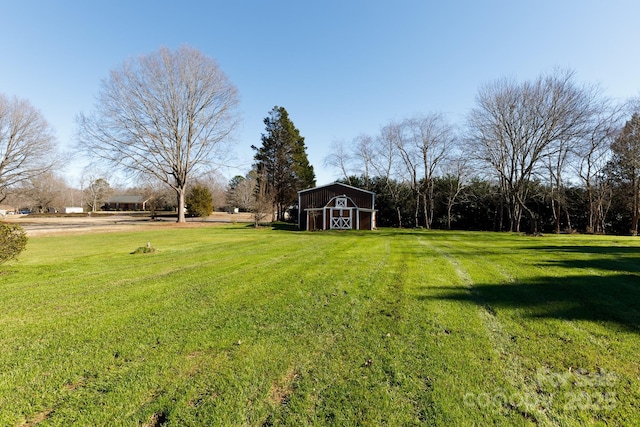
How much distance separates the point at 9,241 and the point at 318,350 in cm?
810

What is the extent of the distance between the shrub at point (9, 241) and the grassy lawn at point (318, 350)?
87 centimetres

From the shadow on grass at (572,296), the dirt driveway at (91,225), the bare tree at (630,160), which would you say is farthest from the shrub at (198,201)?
the bare tree at (630,160)

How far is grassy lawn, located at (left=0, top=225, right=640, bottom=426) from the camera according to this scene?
2.25m

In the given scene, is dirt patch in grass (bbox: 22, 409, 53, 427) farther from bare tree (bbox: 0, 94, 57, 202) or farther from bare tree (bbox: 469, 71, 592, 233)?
bare tree (bbox: 0, 94, 57, 202)

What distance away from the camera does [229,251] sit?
34.0 feet

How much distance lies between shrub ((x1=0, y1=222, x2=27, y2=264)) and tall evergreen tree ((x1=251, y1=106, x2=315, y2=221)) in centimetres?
3002

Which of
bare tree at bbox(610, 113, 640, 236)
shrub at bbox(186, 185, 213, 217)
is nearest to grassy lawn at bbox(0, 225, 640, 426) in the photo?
bare tree at bbox(610, 113, 640, 236)

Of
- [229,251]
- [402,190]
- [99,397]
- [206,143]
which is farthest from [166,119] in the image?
[99,397]

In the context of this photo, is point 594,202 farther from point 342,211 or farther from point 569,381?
point 569,381

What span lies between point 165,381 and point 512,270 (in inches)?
307

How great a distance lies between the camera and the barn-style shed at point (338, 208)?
24.5m

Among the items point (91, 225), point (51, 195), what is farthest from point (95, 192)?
point (91, 225)

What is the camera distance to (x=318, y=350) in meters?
3.18

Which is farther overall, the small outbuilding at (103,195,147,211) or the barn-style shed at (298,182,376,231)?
the small outbuilding at (103,195,147,211)
